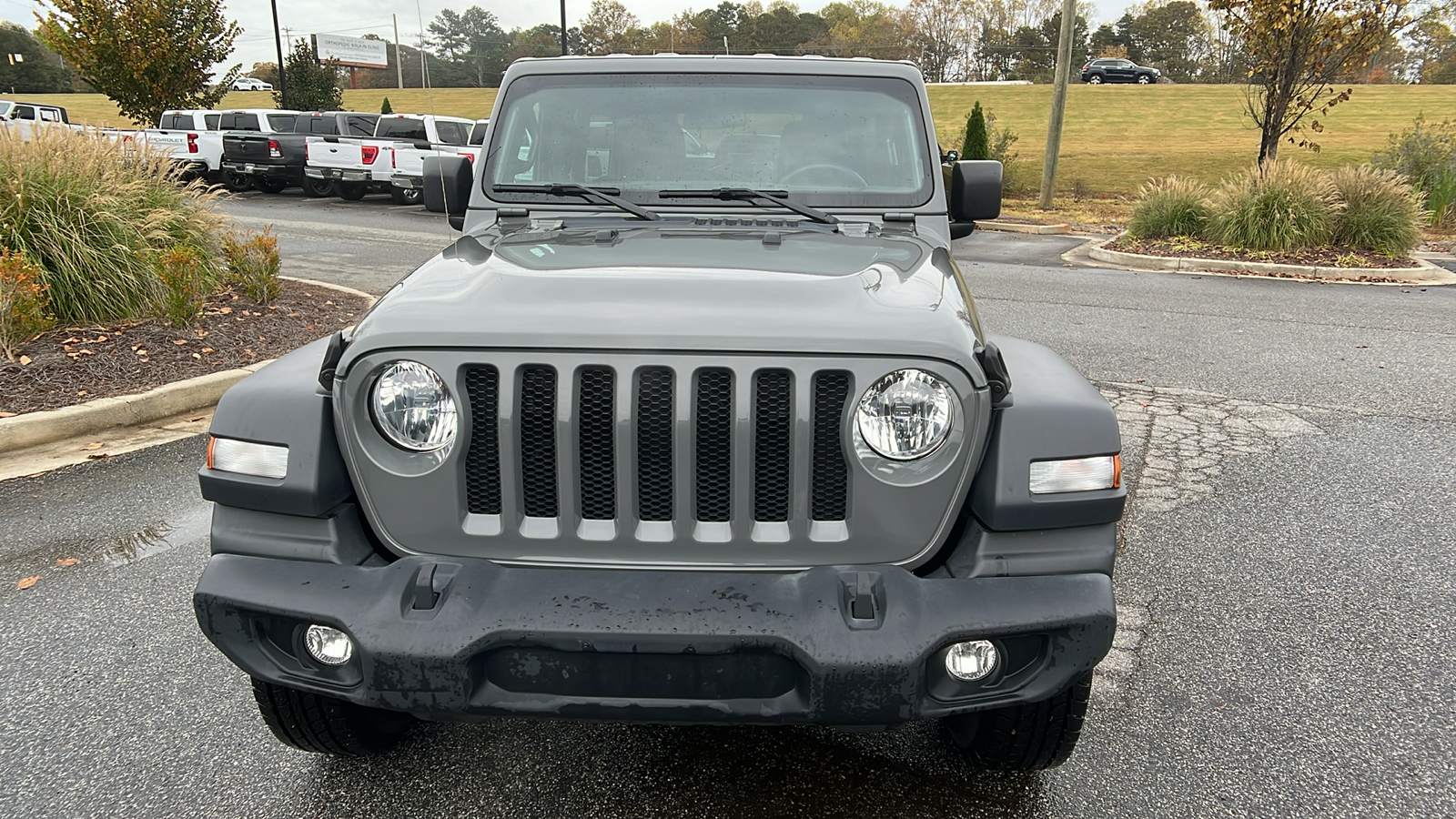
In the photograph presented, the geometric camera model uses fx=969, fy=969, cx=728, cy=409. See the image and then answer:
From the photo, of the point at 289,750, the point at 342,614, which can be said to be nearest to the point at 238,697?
the point at 289,750

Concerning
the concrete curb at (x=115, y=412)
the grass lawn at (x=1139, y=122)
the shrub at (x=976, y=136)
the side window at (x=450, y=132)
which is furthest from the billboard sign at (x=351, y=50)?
the concrete curb at (x=115, y=412)

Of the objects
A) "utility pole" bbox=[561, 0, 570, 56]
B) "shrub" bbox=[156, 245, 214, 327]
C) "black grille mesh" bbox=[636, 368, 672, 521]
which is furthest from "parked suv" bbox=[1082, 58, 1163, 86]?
"black grille mesh" bbox=[636, 368, 672, 521]

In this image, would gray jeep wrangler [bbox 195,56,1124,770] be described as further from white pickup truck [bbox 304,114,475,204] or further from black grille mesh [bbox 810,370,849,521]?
white pickup truck [bbox 304,114,475,204]

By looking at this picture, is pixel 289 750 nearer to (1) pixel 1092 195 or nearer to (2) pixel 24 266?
(2) pixel 24 266

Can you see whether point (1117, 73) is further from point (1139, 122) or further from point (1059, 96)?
point (1059, 96)

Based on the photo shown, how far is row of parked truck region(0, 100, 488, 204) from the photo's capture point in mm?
19031

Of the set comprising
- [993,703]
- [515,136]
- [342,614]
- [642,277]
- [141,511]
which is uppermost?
[515,136]

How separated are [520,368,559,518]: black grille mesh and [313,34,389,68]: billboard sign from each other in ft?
265

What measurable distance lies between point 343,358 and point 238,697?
1423mm

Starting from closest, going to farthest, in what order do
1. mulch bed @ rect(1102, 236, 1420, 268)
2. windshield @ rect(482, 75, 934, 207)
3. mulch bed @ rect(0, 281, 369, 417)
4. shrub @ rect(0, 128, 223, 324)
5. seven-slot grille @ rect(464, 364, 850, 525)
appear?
seven-slot grille @ rect(464, 364, 850, 525)
windshield @ rect(482, 75, 934, 207)
mulch bed @ rect(0, 281, 369, 417)
shrub @ rect(0, 128, 223, 324)
mulch bed @ rect(1102, 236, 1420, 268)

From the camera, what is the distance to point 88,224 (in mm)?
6930

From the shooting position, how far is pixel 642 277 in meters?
2.27

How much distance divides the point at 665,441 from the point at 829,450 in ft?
1.10

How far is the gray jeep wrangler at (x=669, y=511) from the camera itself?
6.12ft
